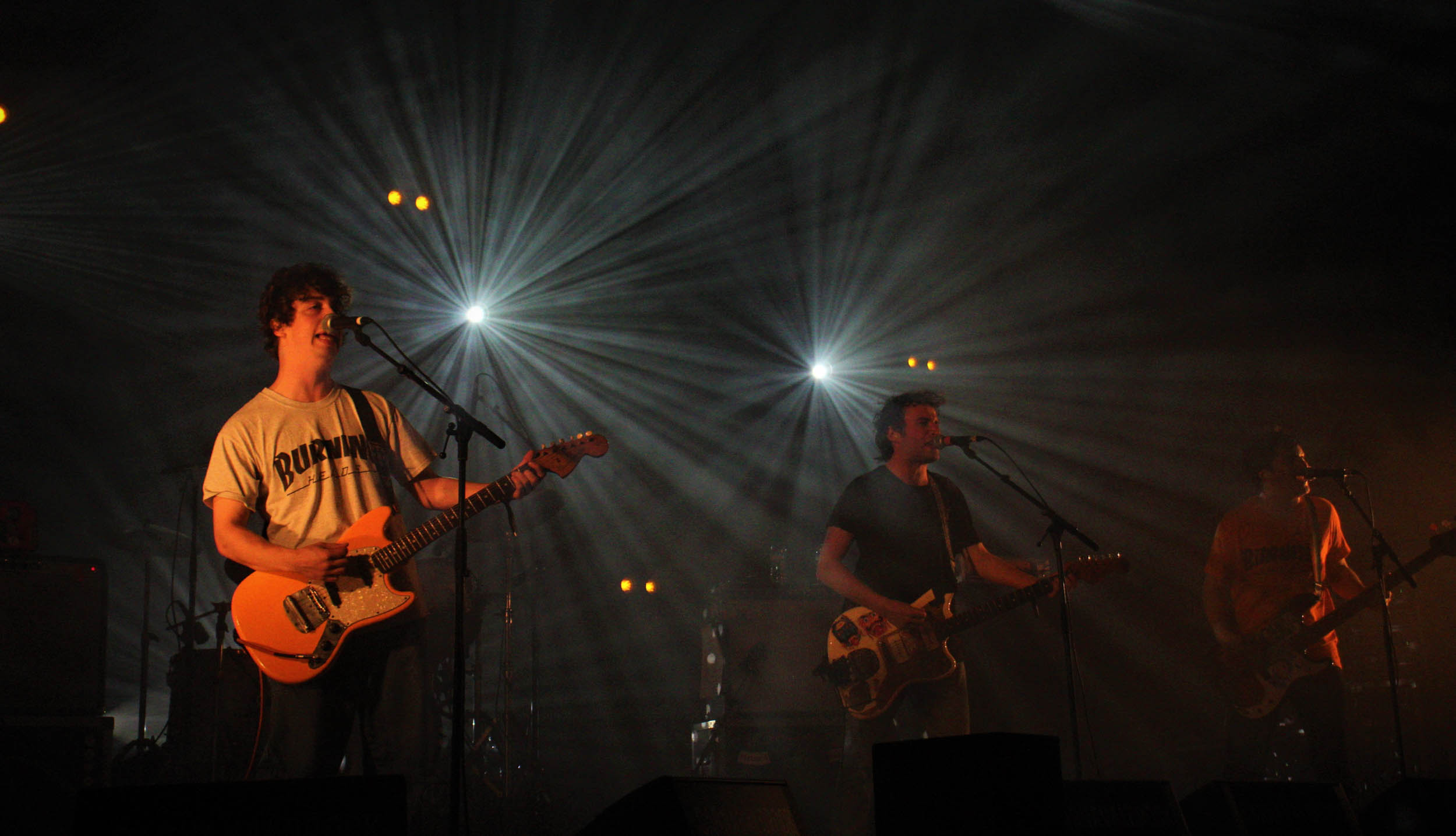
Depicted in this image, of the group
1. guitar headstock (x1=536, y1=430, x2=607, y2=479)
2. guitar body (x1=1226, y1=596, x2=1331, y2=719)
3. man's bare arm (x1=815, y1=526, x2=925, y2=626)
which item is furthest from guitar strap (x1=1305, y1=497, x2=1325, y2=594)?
guitar headstock (x1=536, y1=430, x2=607, y2=479)

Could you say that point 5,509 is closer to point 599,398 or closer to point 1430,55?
point 599,398

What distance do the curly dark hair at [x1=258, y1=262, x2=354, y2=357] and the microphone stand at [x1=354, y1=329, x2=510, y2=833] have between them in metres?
0.44

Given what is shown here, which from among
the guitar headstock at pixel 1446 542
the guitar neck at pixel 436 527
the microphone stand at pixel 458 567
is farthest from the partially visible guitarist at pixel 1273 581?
the microphone stand at pixel 458 567

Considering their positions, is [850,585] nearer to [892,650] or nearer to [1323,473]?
[892,650]

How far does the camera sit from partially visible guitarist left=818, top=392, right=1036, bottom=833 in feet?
15.3

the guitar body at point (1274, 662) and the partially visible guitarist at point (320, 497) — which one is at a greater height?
the partially visible guitarist at point (320, 497)

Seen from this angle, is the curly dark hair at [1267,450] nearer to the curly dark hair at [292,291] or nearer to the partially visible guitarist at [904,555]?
the partially visible guitarist at [904,555]

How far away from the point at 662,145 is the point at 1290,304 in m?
4.94

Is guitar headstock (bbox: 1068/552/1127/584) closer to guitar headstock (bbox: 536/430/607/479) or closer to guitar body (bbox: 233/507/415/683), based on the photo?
guitar headstock (bbox: 536/430/607/479)

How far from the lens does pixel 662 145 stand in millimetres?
7781

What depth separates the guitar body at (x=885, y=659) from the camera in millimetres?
4672

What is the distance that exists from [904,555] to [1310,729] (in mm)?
2235

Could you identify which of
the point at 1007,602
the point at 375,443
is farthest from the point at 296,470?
the point at 1007,602

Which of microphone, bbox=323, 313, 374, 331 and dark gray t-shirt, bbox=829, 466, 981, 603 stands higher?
microphone, bbox=323, 313, 374, 331
